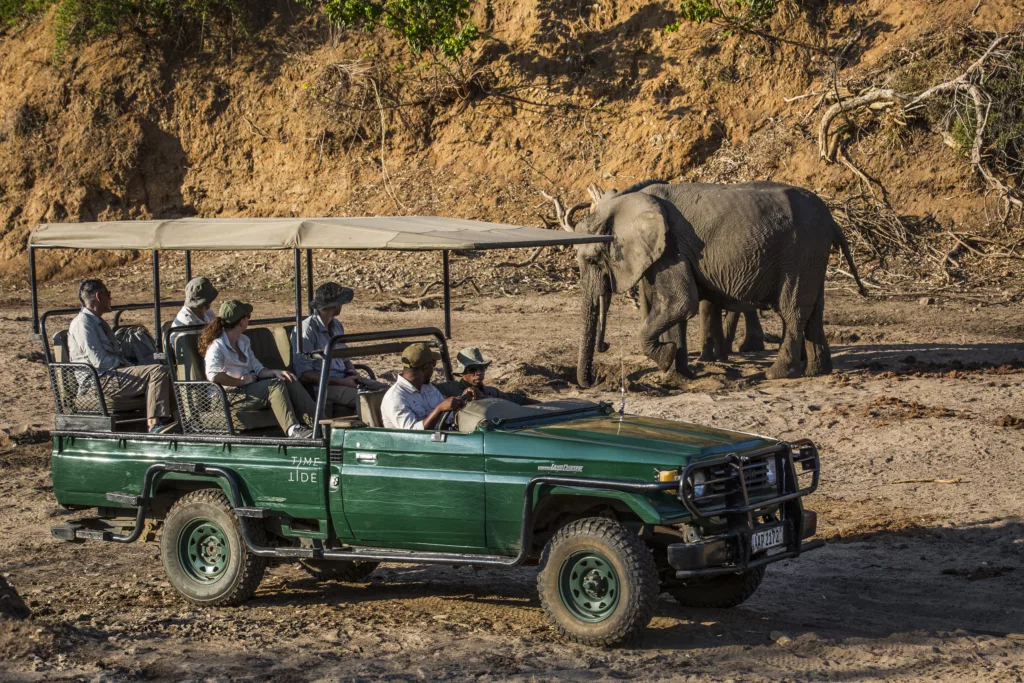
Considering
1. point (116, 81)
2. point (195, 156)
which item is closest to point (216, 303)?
point (195, 156)

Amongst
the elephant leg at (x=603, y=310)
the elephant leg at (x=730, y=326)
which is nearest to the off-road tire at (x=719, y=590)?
the elephant leg at (x=603, y=310)

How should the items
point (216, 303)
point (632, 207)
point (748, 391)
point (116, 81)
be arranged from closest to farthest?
point (748, 391)
point (632, 207)
point (216, 303)
point (116, 81)

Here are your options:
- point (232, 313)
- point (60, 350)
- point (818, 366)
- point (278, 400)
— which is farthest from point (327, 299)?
point (818, 366)

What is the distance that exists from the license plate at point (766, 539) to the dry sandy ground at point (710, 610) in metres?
0.52

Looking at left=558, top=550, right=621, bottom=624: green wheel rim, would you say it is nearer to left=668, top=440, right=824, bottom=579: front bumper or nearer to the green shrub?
left=668, top=440, right=824, bottom=579: front bumper

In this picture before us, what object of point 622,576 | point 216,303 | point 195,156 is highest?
point 195,156

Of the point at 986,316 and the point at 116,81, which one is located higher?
the point at 116,81

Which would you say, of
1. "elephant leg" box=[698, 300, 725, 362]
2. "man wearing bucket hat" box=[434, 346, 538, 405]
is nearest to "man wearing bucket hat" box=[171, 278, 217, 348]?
"man wearing bucket hat" box=[434, 346, 538, 405]

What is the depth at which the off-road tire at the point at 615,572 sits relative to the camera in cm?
687

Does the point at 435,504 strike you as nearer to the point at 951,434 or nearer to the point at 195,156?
the point at 951,434

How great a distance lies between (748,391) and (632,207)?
2911mm

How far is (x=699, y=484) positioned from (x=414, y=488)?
1638mm

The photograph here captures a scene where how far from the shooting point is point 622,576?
6.89 meters

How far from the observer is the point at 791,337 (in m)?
Result: 16.7
